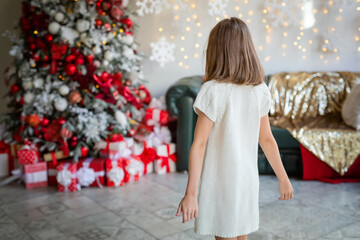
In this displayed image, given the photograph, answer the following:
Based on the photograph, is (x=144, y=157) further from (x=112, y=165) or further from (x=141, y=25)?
(x=141, y=25)

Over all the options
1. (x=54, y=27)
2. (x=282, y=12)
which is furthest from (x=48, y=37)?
(x=282, y=12)

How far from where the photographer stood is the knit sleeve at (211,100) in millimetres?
1218

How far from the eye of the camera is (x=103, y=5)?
303 cm

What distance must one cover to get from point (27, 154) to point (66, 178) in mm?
375

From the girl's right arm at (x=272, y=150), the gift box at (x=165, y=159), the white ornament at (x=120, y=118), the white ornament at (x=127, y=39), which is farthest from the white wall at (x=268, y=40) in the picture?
the girl's right arm at (x=272, y=150)

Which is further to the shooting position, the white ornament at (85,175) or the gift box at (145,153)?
the gift box at (145,153)

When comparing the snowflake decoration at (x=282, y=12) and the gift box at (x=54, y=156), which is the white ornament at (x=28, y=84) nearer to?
the gift box at (x=54, y=156)

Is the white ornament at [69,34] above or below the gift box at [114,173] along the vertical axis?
above

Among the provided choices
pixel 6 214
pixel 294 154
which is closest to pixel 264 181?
pixel 294 154

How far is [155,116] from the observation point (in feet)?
11.3

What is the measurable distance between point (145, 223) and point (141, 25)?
7.61 ft

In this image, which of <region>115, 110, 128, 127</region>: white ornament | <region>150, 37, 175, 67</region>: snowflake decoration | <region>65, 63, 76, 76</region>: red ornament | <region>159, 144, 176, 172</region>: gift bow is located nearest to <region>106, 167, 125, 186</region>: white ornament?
<region>115, 110, 128, 127</region>: white ornament

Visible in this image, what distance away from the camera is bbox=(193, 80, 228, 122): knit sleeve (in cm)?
122

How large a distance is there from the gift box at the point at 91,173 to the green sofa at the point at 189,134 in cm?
73
